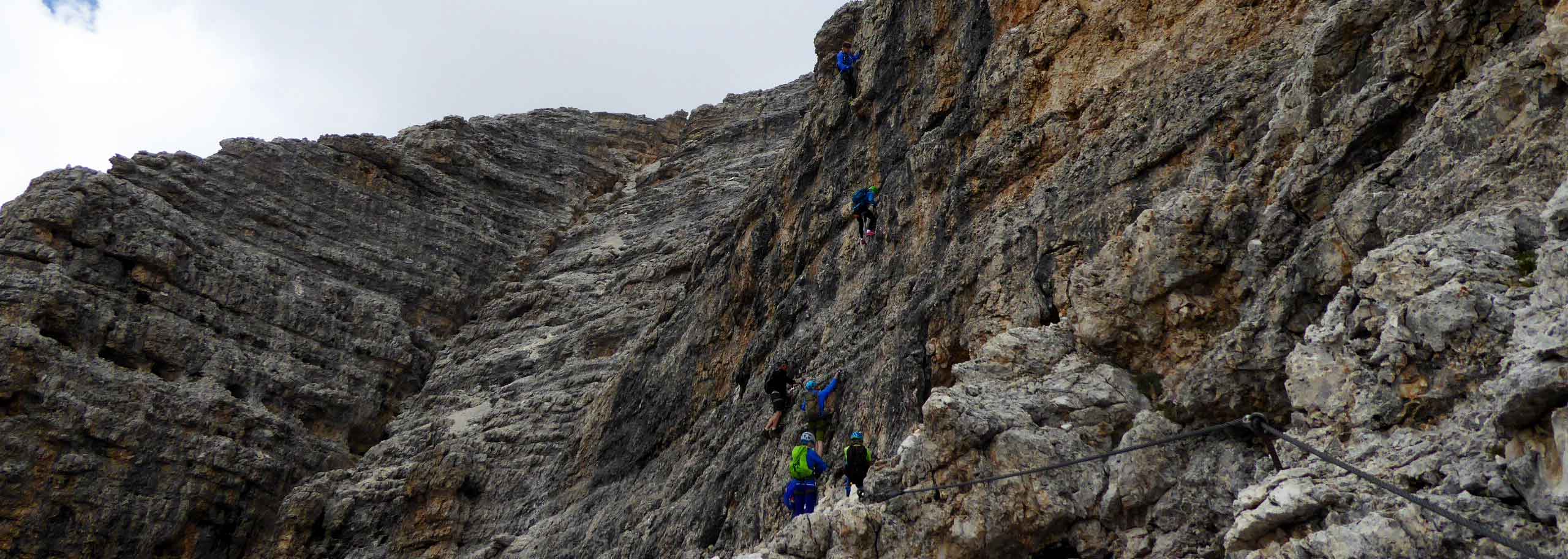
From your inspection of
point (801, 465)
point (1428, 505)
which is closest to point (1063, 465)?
point (1428, 505)

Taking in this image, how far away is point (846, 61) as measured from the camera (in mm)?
25812

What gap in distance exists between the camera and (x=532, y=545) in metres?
26.0

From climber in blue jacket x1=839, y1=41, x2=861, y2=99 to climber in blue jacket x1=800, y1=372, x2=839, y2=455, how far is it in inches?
405

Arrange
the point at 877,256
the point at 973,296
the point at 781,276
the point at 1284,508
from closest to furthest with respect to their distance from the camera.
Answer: the point at 1284,508 < the point at 973,296 < the point at 877,256 < the point at 781,276

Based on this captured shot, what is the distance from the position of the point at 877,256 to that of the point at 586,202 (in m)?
31.4

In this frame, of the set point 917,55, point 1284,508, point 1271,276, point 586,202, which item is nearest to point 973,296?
point 1271,276

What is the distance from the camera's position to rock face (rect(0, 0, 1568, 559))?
7.96 meters

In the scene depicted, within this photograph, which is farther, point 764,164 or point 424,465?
point 764,164

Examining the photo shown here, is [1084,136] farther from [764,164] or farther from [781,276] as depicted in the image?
[764,164]

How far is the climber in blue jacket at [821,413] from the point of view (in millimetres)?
17031

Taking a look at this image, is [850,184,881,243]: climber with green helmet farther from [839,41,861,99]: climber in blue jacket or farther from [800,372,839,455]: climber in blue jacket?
[839,41,861,99]: climber in blue jacket

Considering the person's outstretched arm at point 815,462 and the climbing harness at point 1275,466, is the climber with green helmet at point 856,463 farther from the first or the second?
the person's outstretched arm at point 815,462

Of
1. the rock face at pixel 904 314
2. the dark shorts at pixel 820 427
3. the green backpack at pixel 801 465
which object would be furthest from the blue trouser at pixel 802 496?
the dark shorts at pixel 820 427

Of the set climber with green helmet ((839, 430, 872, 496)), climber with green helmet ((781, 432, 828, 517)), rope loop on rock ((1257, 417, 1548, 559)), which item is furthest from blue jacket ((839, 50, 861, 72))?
rope loop on rock ((1257, 417, 1548, 559))
